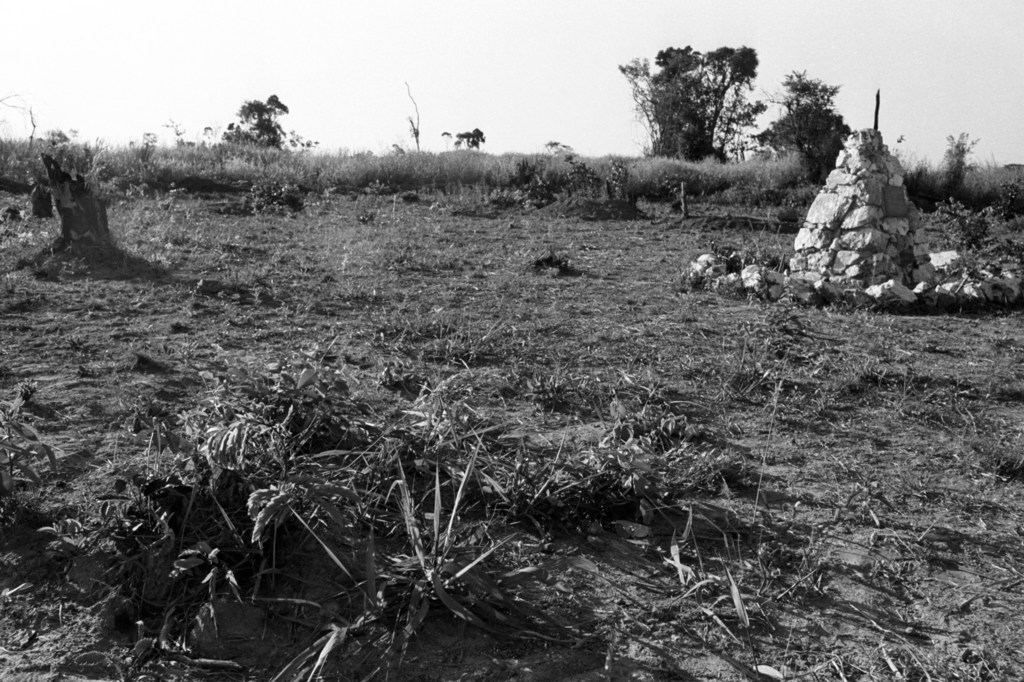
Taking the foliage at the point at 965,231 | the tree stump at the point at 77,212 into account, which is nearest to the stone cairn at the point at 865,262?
the foliage at the point at 965,231

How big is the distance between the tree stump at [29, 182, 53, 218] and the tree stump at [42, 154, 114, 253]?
211 cm

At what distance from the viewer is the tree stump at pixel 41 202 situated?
9.53m

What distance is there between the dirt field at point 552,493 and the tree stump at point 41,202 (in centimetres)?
347

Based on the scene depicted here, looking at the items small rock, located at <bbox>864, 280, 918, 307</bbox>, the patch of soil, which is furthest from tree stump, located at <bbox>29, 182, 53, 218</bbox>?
small rock, located at <bbox>864, 280, 918, 307</bbox>

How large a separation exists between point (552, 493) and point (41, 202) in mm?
8243

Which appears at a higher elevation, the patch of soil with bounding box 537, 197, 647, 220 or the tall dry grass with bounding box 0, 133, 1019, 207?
the tall dry grass with bounding box 0, 133, 1019, 207

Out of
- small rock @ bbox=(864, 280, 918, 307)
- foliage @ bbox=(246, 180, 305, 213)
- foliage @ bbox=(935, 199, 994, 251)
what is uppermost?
foliage @ bbox=(246, 180, 305, 213)

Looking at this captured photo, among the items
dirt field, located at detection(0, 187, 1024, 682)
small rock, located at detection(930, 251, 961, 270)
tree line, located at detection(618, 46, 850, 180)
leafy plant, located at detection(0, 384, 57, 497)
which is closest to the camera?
dirt field, located at detection(0, 187, 1024, 682)

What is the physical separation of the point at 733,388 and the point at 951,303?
3544 millimetres

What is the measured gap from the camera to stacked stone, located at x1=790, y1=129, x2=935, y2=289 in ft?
25.5

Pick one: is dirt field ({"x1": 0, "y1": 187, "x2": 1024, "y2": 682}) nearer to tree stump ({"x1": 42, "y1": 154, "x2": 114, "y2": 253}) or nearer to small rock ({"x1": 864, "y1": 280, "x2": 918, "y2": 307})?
small rock ({"x1": 864, "y1": 280, "x2": 918, "y2": 307})

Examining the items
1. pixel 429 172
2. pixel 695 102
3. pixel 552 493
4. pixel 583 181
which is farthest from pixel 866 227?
pixel 695 102

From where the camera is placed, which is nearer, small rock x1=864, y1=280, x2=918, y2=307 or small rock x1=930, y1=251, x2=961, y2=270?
small rock x1=864, y1=280, x2=918, y2=307

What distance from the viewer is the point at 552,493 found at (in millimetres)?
3561
